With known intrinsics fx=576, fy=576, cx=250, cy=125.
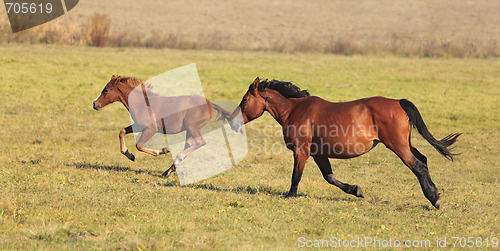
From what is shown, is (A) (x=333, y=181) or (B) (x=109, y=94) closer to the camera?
(A) (x=333, y=181)

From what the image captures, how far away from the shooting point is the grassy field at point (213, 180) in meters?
8.44

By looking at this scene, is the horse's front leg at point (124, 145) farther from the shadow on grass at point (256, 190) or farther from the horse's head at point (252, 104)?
the horse's head at point (252, 104)

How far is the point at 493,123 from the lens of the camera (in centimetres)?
2230

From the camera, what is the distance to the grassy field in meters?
8.44

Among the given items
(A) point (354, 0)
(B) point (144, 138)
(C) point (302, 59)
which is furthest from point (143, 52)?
(A) point (354, 0)

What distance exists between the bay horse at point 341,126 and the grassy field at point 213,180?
824 mm

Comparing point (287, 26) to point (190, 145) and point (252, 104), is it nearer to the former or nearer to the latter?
point (190, 145)

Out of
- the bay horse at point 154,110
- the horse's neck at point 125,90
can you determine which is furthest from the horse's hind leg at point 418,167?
the horse's neck at point 125,90

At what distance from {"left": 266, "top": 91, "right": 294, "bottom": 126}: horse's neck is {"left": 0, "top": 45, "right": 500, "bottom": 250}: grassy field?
5.06ft

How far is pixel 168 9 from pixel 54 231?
58.6m

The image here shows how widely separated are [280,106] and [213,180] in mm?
2646

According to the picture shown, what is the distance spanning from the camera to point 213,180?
12617mm

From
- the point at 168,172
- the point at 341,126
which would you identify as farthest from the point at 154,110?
the point at 341,126

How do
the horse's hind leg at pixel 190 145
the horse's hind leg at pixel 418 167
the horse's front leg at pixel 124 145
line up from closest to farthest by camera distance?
the horse's hind leg at pixel 418 167
the horse's front leg at pixel 124 145
the horse's hind leg at pixel 190 145
